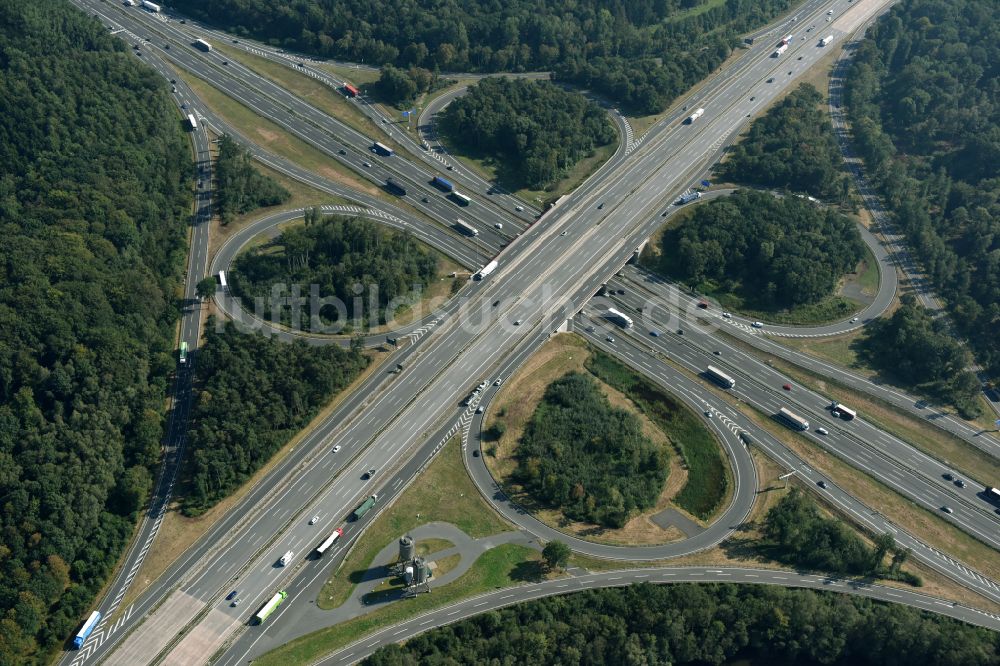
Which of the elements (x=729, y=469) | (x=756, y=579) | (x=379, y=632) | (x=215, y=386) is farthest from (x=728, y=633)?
(x=215, y=386)

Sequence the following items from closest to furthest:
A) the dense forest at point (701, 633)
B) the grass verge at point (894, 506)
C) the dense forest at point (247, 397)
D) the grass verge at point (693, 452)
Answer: the dense forest at point (701, 633) → the dense forest at point (247, 397) → the grass verge at point (894, 506) → the grass verge at point (693, 452)

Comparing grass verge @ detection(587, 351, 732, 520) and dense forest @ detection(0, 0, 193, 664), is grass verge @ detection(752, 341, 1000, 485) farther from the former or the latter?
dense forest @ detection(0, 0, 193, 664)

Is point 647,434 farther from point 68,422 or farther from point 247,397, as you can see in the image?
point 68,422

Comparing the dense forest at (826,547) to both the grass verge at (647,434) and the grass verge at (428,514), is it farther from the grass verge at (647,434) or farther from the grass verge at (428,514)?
the grass verge at (428,514)

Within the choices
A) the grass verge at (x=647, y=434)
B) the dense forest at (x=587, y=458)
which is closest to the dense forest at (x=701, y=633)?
the grass verge at (x=647, y=434)

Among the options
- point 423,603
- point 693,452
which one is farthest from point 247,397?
point 693,452

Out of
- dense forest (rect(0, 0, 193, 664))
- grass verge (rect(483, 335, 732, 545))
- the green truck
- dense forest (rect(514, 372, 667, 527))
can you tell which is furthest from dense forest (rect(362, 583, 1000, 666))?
dense forest (rect(0, 0, 193, 664))
